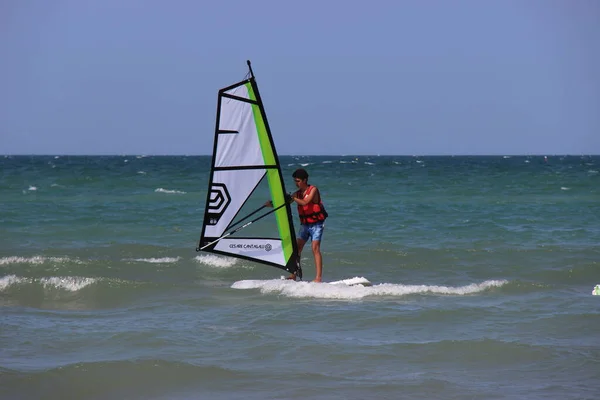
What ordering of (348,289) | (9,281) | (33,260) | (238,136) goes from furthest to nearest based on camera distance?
1. (33,260)
2. (9,281)
3. (348,289)
4. (238,136)

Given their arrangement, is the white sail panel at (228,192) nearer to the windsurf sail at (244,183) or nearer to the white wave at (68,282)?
the windsurf sail at (244,183)

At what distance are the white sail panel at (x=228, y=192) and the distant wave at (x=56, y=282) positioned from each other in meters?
2.02

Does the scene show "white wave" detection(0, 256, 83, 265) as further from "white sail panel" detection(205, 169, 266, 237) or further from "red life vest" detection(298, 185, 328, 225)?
"red life vest" detection(298, 185, 328, 225)

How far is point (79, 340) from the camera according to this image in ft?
23.3

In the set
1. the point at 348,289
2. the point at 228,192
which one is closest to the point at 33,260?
the point at 228,192

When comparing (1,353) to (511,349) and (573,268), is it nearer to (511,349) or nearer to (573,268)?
(511,349)

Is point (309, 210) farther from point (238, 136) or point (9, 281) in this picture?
point (9, 281)

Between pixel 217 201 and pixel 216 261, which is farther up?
pixel 217 201

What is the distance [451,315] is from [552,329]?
3.22 feet

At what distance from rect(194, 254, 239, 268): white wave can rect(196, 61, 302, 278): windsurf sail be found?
2915 mm

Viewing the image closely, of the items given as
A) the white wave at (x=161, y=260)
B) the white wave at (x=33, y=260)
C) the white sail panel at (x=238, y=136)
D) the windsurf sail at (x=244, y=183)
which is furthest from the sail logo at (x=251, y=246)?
the white wave at (x=33, y=260)

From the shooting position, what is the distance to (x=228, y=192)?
8852mm

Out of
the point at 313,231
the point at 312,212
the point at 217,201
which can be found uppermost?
the point at 217,201

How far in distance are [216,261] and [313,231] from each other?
3359 mm
